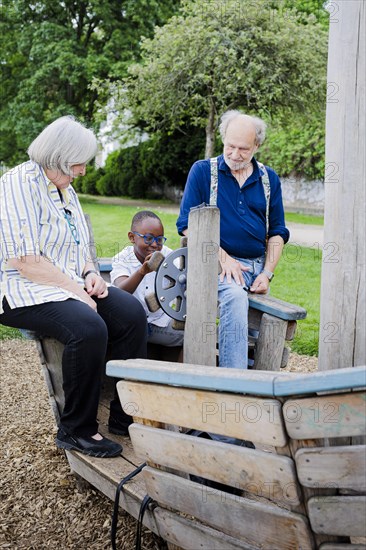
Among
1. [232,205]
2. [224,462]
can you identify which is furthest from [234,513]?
[232,205]

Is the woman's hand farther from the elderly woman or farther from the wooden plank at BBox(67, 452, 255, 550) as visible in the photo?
the wooden plank at BBox(67, 452, 255, 550)

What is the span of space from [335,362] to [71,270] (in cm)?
152

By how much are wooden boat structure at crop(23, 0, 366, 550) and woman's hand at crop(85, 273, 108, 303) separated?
57 cm

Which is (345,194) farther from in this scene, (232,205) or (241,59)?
(241,59)

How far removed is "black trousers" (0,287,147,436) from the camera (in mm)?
2971

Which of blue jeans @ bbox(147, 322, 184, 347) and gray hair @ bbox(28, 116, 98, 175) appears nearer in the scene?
gray hair @ bbox(28, 116, 98, 175)

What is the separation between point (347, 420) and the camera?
1.86 m

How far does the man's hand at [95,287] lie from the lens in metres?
3.30

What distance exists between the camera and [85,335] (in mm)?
2941

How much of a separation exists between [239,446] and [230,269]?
140 cm

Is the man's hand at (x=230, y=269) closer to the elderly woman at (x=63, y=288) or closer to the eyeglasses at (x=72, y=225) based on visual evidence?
the elderly woman at (x=63, y=288)

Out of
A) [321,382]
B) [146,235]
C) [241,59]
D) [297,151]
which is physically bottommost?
[321,382]

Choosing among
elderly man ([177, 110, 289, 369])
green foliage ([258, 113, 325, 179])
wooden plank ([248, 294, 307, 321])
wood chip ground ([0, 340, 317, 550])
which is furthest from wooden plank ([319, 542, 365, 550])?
green foliage ([258, 113, 325, 179])

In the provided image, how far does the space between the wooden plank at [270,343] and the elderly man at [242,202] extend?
0.75ft
